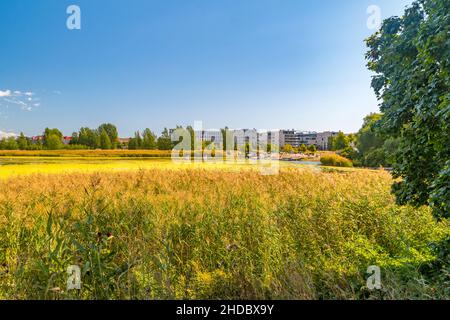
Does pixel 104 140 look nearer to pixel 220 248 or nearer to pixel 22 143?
pixel 22 143

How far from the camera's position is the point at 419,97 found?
2.99 metres

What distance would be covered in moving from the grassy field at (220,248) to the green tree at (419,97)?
1.02 meters

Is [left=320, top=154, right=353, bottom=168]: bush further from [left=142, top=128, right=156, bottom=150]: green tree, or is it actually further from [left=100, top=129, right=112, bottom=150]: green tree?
[left=100, top=129, right=112, bottom=150]: green tree

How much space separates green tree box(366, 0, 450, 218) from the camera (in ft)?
8.77

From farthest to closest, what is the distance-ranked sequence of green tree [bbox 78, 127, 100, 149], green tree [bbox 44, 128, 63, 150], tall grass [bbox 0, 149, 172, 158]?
tall grass [bbox 0, 149, 172, 158] → green tree [bbox 44, 128, 63, 150] → green tree [bbox 78, 127, 100, 149]

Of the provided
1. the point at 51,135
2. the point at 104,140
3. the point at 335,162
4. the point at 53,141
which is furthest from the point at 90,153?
the point at 335,162

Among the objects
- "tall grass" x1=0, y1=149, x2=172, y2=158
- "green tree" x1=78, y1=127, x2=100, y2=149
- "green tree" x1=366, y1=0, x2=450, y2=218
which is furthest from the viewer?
"tall grass" x1=0, y1=149, x2=172, y2=158

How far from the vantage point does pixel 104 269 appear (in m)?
2.80

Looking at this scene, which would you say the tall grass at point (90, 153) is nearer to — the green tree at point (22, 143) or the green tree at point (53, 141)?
the green tree at point (22, 143)

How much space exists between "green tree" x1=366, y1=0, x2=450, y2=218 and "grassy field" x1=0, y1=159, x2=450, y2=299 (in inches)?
40.2

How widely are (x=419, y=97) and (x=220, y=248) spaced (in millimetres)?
3265

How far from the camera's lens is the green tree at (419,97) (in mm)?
2674

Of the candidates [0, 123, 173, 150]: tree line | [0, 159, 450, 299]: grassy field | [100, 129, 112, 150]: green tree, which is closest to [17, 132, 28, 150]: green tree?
[0, 123, 173, 150]: tree line

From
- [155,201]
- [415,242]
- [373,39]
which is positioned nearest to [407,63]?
[373,39]
